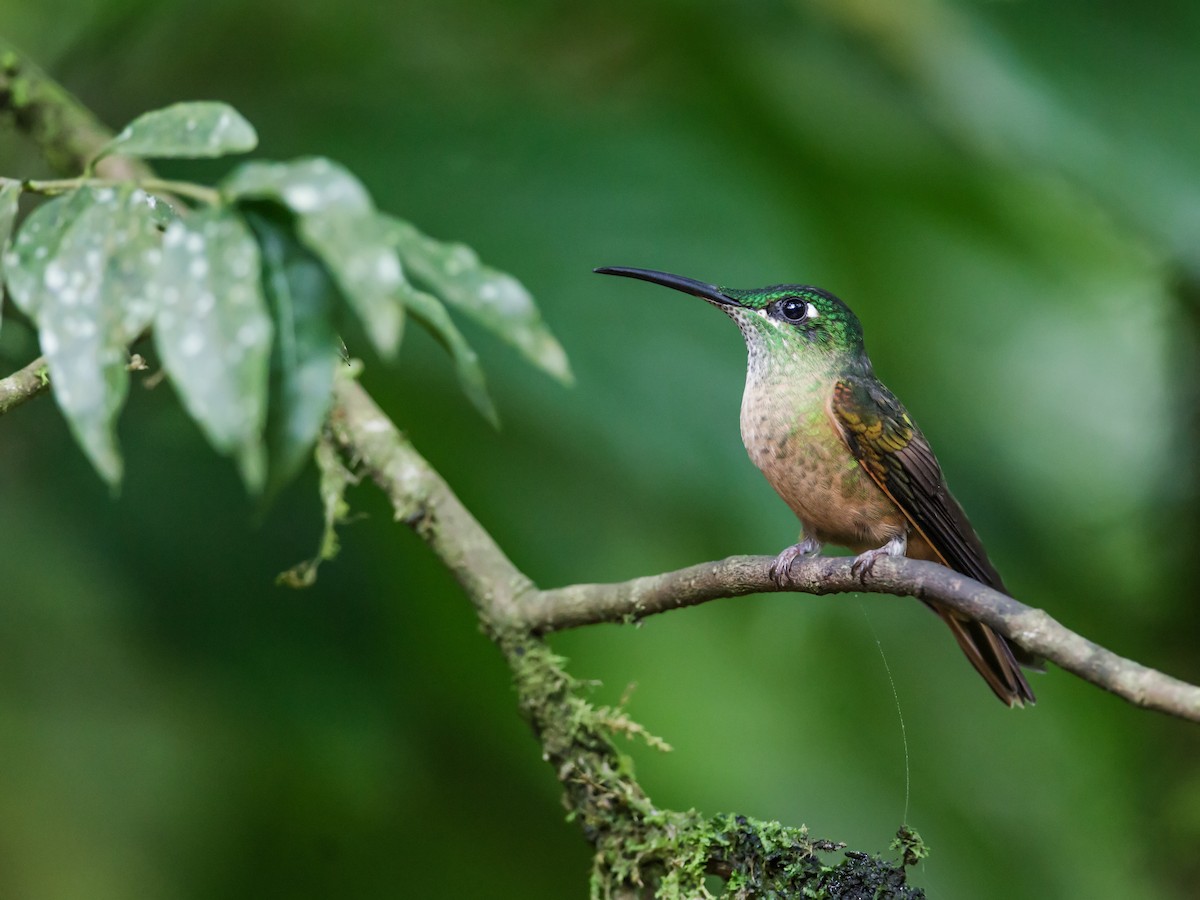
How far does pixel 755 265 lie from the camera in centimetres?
345

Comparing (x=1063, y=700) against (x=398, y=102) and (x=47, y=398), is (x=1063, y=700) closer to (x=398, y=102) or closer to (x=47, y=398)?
(x=398, y=102)

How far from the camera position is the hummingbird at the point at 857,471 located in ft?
8.05

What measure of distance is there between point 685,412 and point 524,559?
70 cm

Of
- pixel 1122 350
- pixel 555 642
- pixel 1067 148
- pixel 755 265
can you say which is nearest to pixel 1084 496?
pixel 1122 350

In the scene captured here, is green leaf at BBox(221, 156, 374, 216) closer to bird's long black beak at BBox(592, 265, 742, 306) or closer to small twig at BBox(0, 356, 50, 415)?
small twig at BBox(0, 356, 50, 415)

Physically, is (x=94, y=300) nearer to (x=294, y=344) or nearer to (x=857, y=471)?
(x=294, y=344)

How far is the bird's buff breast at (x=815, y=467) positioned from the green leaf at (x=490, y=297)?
4.21 feet

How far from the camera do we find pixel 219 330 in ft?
3.50

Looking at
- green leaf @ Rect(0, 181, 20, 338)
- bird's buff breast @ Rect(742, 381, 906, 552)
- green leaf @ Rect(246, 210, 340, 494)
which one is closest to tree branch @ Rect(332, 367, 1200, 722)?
bird's buff breast @ Rect(742, 381, 906, 552)

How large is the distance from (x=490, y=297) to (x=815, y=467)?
1.37 m

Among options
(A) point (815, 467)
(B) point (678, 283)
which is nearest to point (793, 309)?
(B) point (678, 283)

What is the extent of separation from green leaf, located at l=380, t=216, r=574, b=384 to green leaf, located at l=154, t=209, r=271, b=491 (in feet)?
0.54

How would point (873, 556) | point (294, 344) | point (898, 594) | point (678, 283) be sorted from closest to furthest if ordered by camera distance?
point (294, 344), point (898, 594), point (873, 556), point (678, 283)

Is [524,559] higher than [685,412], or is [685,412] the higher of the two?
[685,412]
